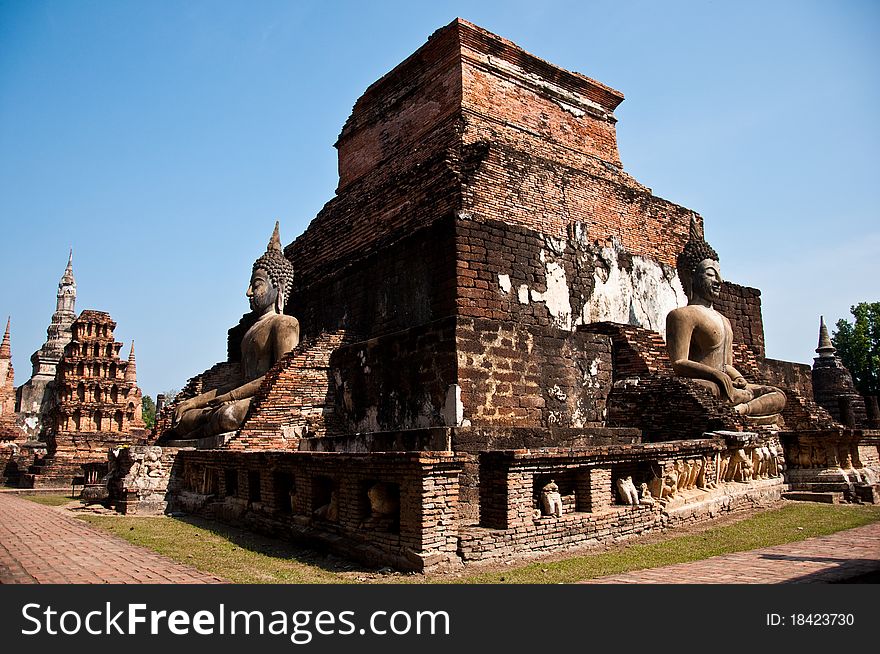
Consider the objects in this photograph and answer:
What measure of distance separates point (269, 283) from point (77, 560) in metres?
5.93

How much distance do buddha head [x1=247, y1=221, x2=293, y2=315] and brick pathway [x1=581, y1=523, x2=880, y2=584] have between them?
7.48 meters

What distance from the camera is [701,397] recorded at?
26.9 ft

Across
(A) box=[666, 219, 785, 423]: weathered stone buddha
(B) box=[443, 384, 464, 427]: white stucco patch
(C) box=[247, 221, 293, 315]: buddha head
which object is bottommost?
(B) box=[443, 384, 464, 427]: white stucco patch

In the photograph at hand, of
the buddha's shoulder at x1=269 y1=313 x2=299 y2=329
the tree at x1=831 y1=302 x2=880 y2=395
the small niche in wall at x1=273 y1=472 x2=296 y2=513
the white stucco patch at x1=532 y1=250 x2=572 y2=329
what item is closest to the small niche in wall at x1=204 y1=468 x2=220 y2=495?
the small niche in wall at x1=273 y1=472 x2=296 y2=513

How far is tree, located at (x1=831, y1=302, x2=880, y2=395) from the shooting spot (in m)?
28.5

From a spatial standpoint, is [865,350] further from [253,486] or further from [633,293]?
[253,486]

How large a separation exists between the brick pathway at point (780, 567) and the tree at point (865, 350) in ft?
87.0

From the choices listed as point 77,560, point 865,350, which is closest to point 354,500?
point 77,560

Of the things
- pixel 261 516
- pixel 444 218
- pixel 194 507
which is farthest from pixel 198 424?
pixel 444 218

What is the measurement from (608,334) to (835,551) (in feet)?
14.2

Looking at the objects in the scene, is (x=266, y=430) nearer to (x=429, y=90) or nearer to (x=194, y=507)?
(x=194, y=507)

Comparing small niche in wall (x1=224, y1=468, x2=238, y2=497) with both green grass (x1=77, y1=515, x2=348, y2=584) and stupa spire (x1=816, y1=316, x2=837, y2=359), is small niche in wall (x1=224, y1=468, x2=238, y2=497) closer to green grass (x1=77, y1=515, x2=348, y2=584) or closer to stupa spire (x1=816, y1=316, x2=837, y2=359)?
green grass (x1=77, y1=515, x2=348, y2=584)

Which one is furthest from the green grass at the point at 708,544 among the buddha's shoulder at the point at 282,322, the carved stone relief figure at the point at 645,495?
the buddha's shoulder at the point at 282,322

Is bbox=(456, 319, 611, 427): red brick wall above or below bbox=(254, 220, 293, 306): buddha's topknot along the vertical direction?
below
